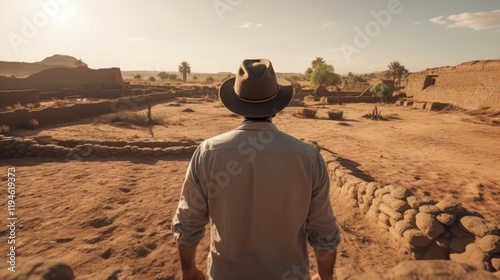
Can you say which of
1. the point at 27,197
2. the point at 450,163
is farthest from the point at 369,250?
the point at 27,197

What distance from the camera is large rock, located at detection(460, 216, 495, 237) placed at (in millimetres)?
2740

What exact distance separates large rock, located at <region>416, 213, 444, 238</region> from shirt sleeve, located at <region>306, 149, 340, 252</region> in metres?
2.58

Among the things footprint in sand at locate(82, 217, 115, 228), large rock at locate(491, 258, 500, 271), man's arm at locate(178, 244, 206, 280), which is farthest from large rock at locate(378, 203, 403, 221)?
footprint in sand at locate(82, 217, 115, 228)

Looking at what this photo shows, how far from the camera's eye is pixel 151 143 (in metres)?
8.04

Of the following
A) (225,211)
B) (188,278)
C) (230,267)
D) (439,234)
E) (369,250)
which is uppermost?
(225,211)

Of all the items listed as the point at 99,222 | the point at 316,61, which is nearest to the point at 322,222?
the point at 99,222

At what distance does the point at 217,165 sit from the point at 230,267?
1.91 feet

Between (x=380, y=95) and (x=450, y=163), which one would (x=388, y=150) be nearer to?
(x=450, y=163)

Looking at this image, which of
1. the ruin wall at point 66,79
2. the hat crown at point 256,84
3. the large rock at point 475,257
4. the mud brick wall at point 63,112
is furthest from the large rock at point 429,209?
the ruin wall at point 66,79

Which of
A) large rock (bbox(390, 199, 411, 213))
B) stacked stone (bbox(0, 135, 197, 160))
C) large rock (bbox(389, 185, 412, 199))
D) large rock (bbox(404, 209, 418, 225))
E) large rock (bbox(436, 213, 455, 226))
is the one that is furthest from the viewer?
stacked stone (bbox(0, 135, 197, 160))

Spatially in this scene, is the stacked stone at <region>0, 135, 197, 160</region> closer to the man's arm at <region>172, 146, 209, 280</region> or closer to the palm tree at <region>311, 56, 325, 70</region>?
the man's arm at <region>172, 146, 209, 280</region>

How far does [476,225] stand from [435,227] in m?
0.40

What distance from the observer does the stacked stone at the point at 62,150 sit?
6863mm

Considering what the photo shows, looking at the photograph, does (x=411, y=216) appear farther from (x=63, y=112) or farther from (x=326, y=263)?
(x=63, y=112)
